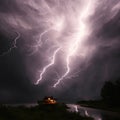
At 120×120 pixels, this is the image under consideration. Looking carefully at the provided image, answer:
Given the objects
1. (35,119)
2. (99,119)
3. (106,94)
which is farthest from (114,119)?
(106,94)

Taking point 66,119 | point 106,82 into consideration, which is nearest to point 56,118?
point 66,119

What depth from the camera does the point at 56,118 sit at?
A: 33844 millimetres

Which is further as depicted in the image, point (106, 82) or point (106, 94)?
point (106, 82)

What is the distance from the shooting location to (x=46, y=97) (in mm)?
68375

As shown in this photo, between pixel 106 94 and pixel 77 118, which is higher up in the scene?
pixel 106 94

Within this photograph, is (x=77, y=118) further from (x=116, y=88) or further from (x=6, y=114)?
(x=116, y=88)

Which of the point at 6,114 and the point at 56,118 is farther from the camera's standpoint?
the point at 56,118

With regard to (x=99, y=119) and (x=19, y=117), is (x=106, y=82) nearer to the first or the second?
(x=99, y=119)

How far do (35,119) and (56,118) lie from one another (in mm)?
5059

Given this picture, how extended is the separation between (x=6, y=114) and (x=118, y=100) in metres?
50.4

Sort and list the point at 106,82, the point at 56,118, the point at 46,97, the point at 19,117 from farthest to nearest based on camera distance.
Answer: the point at 106,82 → the point at 46,97 → the point at 56,118 → the point at 19,117

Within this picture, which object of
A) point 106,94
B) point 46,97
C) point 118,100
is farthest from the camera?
point 106,94

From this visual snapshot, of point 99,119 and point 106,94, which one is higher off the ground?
point 106,94

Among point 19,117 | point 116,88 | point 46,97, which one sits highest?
point 116,88
